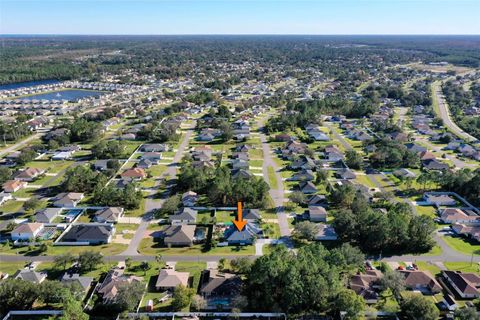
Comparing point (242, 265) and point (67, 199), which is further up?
point (242, 265)

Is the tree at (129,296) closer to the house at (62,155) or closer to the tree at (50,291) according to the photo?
the tree at (50,291)

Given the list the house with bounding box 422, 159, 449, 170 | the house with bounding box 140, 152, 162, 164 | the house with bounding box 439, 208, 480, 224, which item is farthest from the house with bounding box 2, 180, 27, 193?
the house with bounding box 422, 159, 449, 170

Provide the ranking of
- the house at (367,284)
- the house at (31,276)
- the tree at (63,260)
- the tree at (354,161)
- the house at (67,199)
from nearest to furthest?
the house at (367,284) < the house at (31,276) < the tree at (63,260) < the house at (67,199) < the tree at (354,161)

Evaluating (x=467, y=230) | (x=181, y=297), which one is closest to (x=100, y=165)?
(x=181, y=297)

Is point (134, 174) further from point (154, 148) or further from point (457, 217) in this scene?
point (457, 217)

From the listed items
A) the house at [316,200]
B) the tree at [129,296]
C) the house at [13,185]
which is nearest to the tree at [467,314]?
the house at [316,200]

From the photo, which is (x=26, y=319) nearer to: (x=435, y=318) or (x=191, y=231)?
(x=191, y=231)

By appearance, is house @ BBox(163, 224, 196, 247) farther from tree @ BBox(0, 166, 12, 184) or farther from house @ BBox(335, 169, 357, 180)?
tree @ BBox(0, 166, 12, 184)
